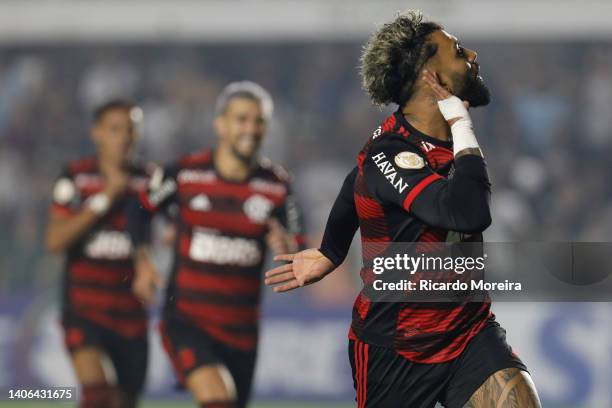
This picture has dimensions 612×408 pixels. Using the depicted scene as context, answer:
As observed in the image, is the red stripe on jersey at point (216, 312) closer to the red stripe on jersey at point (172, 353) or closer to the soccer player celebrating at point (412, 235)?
the red stripe on jersey at point (172, 353)

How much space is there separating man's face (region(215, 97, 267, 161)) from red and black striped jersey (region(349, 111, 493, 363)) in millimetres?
3748

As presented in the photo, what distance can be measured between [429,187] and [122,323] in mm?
4958

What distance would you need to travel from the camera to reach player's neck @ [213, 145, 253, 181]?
830 centimetres

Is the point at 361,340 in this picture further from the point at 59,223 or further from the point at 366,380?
the point at 59,223

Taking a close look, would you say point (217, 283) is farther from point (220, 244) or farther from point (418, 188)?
point (418, 188)

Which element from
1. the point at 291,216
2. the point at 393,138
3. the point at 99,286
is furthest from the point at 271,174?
the point at 393,138

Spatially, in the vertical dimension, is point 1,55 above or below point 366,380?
above

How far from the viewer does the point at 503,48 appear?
43.7 feet

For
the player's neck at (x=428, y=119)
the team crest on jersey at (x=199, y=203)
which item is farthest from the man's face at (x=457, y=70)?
the team crest on jersey at (x=199, y=203)

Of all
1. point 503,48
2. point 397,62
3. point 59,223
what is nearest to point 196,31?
point 503,48

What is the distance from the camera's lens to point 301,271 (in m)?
4.78

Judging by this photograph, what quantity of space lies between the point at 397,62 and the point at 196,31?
28.9 ft

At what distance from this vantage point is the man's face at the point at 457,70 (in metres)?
4.68

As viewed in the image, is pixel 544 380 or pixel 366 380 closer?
pixel 366 380
